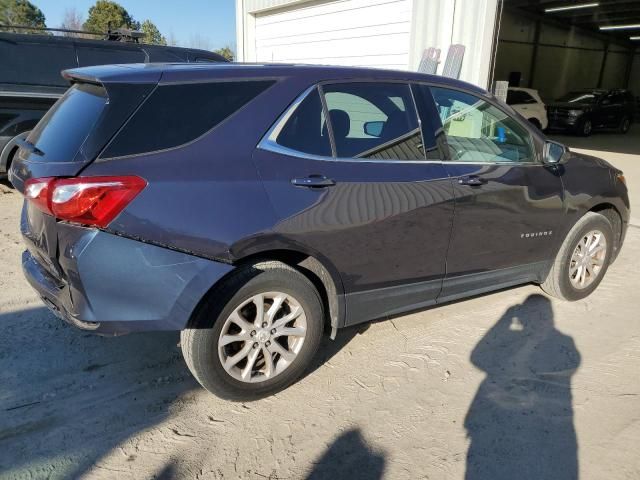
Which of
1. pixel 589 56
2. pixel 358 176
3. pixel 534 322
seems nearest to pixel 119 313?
pixel 358 176

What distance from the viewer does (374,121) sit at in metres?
3.16

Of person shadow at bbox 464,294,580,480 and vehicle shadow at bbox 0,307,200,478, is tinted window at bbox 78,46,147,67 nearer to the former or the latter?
vehicle shadow at bbox 0,307,200,478

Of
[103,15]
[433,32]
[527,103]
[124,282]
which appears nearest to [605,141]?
[527,103]

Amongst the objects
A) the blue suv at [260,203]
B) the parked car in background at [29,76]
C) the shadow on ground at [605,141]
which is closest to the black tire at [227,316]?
the blue suv at [260,203]

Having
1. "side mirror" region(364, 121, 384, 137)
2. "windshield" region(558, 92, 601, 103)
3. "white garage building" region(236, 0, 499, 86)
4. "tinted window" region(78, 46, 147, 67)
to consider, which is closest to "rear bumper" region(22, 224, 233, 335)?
"side mirror" region(364, 121, 384, 137)

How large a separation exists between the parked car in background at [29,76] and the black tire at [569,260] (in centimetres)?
573

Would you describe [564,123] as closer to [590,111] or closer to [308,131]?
[590,111]

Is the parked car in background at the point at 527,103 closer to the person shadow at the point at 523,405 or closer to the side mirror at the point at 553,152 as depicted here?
the side mirror at the point at 553,152

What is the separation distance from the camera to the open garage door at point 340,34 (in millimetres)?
8594

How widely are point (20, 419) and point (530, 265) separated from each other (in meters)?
3.46

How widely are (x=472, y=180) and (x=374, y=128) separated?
73cm

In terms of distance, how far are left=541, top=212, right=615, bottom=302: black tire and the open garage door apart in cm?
505

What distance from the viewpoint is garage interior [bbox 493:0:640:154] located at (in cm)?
2127

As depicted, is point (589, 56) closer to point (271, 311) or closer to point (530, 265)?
point (530, 265)
